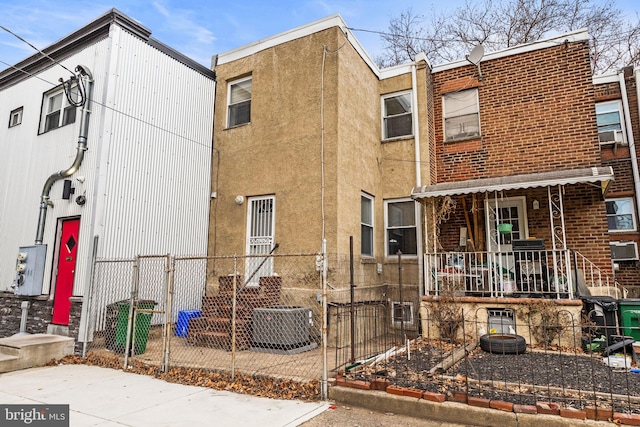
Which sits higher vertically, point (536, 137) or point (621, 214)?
point (536, 137)

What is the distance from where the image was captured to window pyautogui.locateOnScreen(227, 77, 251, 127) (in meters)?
10.9

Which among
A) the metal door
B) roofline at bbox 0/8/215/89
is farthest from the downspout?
roofline at bbox 0/8/215/89

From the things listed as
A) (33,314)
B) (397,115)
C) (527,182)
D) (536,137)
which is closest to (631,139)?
(536,137)

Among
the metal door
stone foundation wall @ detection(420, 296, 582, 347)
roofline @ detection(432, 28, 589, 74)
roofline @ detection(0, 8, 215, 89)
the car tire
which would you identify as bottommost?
the car tire

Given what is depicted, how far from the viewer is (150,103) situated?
9.56 meters

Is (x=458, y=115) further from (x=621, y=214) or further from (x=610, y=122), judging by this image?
(x=621, y=214)

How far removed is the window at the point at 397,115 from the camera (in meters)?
10.8

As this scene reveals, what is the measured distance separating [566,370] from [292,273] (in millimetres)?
5486

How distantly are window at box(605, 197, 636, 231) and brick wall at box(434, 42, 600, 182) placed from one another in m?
4.03

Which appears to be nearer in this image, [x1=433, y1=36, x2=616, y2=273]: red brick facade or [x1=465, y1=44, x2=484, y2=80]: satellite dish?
[x1=433, y1=36, x2=616, y2=273]: red brick facade

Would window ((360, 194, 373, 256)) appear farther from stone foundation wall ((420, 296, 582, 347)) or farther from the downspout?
the downspout

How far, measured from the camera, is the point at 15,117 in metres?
11.6

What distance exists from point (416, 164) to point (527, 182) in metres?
2.84

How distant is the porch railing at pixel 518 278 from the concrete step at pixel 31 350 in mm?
7693
